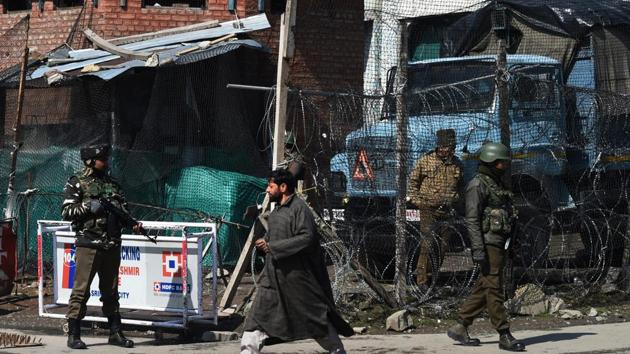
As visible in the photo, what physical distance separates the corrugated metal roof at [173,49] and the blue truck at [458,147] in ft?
13.1

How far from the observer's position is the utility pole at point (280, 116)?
10625 millimetres

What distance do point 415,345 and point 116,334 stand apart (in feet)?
8.86

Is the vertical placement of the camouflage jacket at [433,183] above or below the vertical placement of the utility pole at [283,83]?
below

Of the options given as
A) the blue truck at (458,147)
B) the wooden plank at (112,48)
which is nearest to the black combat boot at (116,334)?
the blue truck at (458,147)

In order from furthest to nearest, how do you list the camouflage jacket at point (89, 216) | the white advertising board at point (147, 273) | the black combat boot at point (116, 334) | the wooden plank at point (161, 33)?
1. the wooden plank at point (161, 33)
2. the white advertising board at point (147, 273)
3. the black combat boot at point (116, 334)
4. the camouflage jacket at point (89, 216)

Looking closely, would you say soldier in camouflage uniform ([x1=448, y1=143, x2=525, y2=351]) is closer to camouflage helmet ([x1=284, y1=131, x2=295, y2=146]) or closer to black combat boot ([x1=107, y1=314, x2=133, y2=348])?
camouflage helmet ([x1=284, y1=131, x2=295, y2=146])

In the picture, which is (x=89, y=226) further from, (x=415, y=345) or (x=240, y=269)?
(x=415, y=345)

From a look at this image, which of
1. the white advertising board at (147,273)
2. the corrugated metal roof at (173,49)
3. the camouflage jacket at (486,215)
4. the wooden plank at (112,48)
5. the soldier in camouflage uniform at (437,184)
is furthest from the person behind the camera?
the wooden plank at (112,48)

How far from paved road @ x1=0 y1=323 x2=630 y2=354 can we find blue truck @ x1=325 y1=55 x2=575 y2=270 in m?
1.40

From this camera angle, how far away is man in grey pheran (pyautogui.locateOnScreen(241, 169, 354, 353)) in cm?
792

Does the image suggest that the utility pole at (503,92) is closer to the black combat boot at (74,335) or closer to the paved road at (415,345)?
the paved road at (415,345)

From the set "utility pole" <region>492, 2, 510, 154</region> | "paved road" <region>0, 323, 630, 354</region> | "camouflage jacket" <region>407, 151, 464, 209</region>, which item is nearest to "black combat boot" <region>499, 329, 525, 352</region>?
"paved road" <region>0, 323, 630, 354</region>

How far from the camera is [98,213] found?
9242 mm

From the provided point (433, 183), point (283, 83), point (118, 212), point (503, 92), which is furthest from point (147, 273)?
point (503, 92)
